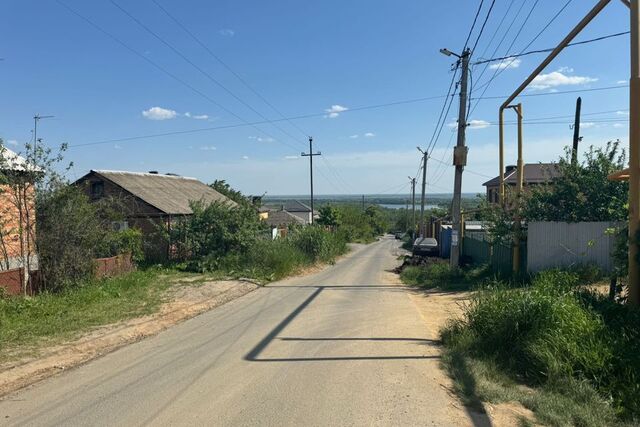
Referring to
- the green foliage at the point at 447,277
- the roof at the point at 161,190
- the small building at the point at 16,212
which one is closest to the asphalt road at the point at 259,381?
the small building at the point at 16,212

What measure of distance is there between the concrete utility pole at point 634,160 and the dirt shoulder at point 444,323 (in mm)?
2940

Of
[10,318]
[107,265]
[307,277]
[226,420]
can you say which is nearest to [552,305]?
[226,420]

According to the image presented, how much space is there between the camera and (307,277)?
81.6 ft

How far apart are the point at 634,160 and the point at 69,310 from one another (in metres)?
12.1

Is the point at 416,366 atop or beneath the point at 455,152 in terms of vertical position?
beneath

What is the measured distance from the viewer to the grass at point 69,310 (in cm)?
933

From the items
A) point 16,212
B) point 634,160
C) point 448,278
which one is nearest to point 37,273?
point 16,212

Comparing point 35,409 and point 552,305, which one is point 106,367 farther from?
point 552,305

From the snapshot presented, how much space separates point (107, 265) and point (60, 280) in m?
2.81

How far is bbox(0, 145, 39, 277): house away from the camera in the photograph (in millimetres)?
13250

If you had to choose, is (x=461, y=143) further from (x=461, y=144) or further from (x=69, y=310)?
(x=69, y=310)

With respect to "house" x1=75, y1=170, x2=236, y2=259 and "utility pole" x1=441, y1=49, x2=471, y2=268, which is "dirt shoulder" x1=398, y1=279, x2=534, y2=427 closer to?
"utility pole" x1=441, y1=49, x2=471, y2=268

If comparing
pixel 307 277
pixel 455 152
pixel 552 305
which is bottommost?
pixel 307 277

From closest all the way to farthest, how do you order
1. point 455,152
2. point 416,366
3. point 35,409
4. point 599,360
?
point 35,409, point 599,360, point 416,366, point 455,152
